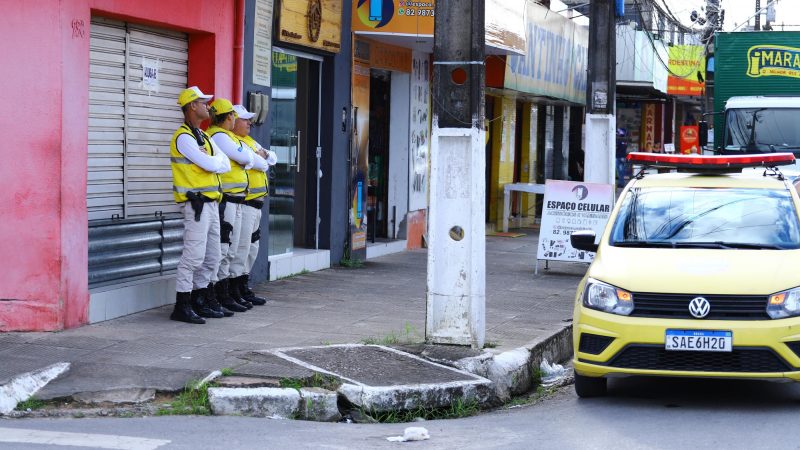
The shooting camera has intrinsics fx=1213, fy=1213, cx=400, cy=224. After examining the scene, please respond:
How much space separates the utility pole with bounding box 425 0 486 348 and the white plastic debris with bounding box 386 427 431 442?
219 centimetres

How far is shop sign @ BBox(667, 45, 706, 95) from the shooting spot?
3878 cm

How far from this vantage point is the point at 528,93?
75.0 feet

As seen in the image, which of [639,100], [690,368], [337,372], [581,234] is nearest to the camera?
[690,368]

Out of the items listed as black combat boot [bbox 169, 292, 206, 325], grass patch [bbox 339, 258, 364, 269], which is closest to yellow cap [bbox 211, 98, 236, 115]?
black combat boot [bbox 169, 292, 206, 325]

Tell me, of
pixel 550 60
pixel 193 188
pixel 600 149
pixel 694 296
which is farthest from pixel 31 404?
pixel 550 60

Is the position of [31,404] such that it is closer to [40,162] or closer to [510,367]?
[40,162]

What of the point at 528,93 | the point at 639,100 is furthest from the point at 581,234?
the point at 639,100

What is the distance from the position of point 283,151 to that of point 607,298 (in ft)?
23.3

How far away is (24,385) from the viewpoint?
788 centimetres

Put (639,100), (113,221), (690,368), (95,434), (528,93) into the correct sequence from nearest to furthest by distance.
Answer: (95,434) → (690,368) → (113,221) → (528,93) → (639,100)

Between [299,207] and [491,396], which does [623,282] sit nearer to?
[491,396]

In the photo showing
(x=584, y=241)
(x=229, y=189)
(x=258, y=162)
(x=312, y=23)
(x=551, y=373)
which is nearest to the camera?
(x=584, y=241)

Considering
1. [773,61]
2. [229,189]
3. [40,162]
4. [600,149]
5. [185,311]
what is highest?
[773,61]

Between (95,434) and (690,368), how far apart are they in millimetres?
3805
